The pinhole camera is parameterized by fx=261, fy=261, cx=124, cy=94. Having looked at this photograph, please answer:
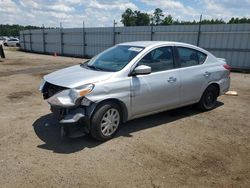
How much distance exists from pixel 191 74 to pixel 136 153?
7.80ft

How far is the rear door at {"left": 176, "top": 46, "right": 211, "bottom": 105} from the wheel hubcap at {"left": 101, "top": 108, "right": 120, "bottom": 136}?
1690 millimetres

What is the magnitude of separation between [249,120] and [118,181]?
3.78m

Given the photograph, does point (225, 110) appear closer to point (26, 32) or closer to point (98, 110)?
point (98, 110)

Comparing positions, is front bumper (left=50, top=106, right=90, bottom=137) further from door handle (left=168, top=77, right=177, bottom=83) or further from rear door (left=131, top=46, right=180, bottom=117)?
door handle (left=168, top=77, right=177, bottom=83)

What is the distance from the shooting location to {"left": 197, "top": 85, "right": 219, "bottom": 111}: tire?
6.17 metres

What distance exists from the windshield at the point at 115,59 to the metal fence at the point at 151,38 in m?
10.6

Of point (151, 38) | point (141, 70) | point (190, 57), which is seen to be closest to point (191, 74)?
point (190, 57)

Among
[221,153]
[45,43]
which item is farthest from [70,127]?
[45,43]

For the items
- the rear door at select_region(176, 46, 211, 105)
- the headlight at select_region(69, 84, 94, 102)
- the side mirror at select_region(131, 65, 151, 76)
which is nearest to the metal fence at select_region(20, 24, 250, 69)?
the rear door at select_region(176, 46, 211, 105)

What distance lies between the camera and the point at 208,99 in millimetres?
6297

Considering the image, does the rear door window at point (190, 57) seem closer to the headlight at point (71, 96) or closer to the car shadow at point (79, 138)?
the car shadow at point (79, 138)

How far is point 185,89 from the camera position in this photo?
554 centimetres

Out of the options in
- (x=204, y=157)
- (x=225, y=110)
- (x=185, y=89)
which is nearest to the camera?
(x=204, y=157)

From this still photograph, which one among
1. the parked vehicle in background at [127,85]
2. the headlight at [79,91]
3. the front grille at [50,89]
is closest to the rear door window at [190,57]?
the parked vehicle in background at [127,85]
